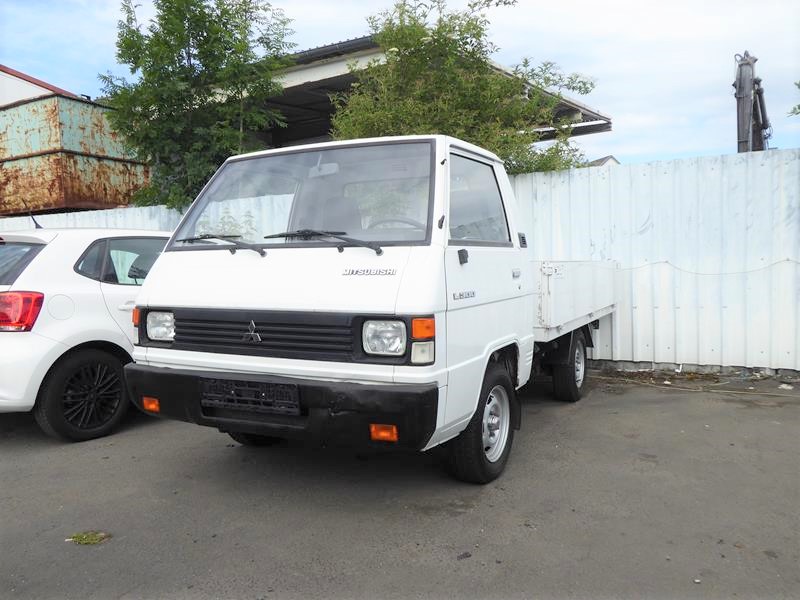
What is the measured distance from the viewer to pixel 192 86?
9.98 metres

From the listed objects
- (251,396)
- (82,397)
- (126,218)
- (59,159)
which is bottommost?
(82,397)

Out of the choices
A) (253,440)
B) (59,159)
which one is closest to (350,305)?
(253,440)

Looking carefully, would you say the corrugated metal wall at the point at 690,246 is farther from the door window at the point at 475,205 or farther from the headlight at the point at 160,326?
the headlight at the point at 160,326

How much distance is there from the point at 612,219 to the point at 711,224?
99 centimetres

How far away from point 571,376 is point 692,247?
7.04 ft

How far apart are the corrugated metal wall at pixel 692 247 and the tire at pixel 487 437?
11.5 feet

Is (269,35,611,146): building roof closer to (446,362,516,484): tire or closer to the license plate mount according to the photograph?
(446,362,516,484): tire

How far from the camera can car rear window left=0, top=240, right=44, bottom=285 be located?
15.0 ft

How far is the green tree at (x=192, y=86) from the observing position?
31.6ft

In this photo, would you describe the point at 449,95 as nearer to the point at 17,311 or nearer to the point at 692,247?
the point at 692,247

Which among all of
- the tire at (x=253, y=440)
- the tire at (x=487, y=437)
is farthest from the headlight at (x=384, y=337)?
the tire at (x=253, y=440)

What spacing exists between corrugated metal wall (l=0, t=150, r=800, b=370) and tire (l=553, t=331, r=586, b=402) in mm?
Result: 1243

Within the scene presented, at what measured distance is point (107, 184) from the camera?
42.5ft

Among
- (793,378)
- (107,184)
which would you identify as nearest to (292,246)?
(793,378)
